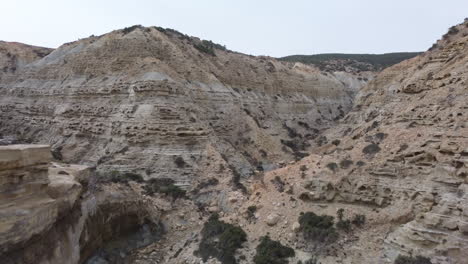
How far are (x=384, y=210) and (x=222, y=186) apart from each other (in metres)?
9.98

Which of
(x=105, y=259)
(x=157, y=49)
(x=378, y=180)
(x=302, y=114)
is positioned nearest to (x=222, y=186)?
(x=105, y=259)

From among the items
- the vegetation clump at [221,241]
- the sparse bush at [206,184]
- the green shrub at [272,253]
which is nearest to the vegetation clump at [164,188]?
the sparse bush at [206,184]

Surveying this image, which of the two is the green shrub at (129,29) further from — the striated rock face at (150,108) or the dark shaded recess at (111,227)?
the dark shaded recess at (111,227)

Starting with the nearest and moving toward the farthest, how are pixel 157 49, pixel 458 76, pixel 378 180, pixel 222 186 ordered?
pixel 378 180 → pixel 458 76 → pixel 222 186 → pixel 157 49

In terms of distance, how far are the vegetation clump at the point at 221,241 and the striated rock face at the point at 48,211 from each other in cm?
383

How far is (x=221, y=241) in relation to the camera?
1425 cm

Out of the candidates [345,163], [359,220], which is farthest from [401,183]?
[345,163]

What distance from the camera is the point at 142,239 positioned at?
1594 centimetres

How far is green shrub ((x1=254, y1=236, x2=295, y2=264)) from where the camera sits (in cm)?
1259

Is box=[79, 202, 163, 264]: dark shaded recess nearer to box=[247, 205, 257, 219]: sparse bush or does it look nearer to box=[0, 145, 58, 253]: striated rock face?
box=[0, 145, 58, 253]: striated rock face

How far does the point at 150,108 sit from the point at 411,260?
1834cm

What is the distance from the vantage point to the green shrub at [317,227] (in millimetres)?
12719

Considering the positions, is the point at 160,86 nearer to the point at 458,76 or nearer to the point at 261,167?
the point at 261,167

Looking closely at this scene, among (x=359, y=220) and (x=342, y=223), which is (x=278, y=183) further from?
(x=359, y=220)
